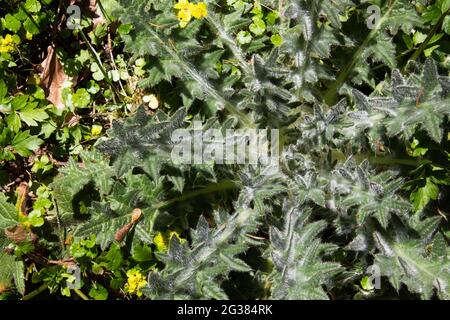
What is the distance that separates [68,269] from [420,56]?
278 centimetres

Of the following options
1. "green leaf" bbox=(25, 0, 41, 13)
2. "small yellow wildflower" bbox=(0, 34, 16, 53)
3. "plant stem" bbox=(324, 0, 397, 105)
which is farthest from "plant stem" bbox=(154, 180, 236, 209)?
"green leaf" bbox=(25, 0, 41, 13)

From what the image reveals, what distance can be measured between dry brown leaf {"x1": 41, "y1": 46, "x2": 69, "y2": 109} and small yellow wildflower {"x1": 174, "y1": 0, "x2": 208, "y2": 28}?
4.08 ft

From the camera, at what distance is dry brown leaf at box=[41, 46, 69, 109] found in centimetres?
422

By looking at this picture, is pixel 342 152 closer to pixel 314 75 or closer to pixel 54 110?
pixel 314 75

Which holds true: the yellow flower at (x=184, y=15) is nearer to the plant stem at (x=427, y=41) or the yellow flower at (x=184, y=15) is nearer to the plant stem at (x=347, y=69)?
the plant stem at (x=347, y=69)

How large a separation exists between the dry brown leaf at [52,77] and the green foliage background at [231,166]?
0.07m

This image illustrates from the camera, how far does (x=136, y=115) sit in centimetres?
275

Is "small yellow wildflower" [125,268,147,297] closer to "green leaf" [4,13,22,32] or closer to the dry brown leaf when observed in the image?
the dry brown leaf

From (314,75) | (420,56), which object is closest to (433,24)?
(420,56)

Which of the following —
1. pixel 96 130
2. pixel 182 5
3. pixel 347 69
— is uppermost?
pixel 182 5

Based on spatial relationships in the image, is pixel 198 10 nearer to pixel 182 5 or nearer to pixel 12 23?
pixel 182 5

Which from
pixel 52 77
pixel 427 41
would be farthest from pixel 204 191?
pixel 427 41

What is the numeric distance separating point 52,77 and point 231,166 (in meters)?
1.73

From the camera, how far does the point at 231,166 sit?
11.1ft
